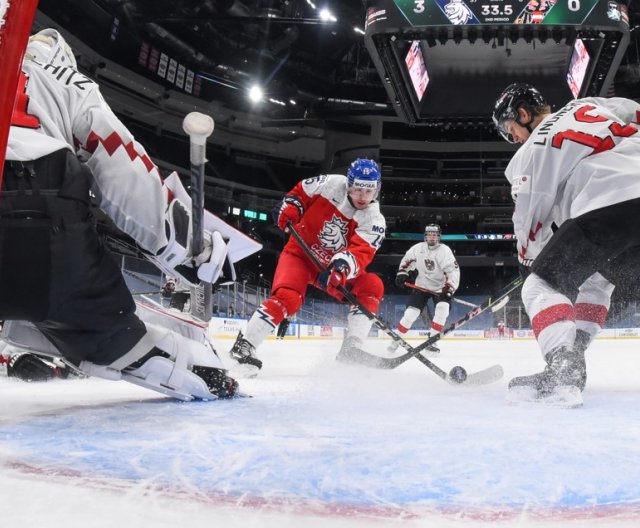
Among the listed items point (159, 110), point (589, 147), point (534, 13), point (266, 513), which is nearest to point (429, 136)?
point (159, 110)

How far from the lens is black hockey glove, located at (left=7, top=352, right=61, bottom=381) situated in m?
2.47

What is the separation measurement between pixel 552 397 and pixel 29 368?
78.7 inches

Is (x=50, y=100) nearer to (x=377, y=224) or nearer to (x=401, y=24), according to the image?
(x=377, y=224)

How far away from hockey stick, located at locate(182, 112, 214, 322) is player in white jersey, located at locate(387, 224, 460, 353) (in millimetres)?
5333

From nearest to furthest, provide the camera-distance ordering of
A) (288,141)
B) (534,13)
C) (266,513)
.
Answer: (266,513) → (534,13) → (288,141)

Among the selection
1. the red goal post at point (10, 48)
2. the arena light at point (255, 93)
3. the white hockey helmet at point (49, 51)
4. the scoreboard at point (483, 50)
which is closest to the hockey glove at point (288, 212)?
the white hockey helmet at point (49, 51)

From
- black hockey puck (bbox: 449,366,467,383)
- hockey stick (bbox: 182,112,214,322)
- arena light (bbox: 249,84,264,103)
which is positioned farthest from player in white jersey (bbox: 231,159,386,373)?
arena light (bbox: 249,84,264,103)

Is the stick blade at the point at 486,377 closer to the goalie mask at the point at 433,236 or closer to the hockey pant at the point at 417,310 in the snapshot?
the hockey pant at the point at 417,310

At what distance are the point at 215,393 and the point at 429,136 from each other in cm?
2300

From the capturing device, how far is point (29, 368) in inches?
97.3

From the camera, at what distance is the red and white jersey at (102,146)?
57.2 inches

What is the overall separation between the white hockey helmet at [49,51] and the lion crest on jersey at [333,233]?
2419mm

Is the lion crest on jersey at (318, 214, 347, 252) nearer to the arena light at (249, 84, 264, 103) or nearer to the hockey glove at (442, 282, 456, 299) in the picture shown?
the hockey glove at (442, 282, 456, 299)

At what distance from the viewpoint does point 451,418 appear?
1.64 meters
